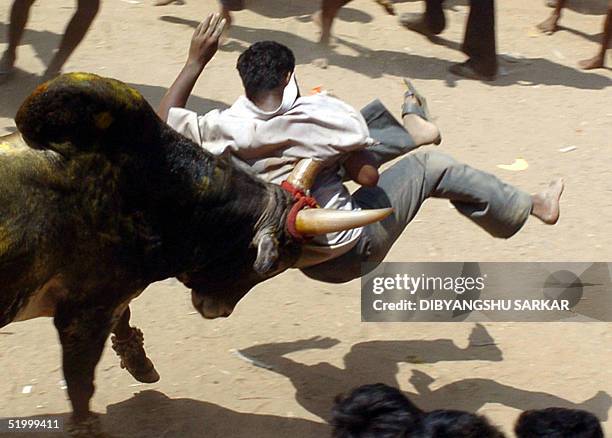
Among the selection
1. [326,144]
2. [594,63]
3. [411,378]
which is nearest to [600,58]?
[594,63]

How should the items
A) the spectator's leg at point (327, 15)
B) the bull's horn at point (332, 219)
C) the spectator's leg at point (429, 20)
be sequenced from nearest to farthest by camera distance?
the bull's horn at point (332, 219) < the spectator's leg at point (327, 15) < the spectator's leg at point (429, 20)

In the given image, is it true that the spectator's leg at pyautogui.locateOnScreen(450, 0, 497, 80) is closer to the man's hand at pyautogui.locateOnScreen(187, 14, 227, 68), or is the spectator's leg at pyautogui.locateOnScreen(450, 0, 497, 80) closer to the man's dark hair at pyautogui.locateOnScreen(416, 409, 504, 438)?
the man's hand at pyautogui.locateOnScreen(187, 14, 227, 68)

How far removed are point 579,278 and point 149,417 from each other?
7.90ft

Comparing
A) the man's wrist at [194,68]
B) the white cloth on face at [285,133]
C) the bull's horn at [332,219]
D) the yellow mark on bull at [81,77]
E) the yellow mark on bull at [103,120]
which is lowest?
the bull's horn at [332,219]

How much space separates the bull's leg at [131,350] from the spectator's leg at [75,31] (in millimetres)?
3359

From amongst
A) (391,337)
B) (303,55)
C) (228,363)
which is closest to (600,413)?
(391,337)

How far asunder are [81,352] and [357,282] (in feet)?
6.84

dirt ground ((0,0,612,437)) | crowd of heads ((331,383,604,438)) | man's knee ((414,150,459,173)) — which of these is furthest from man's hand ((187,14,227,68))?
crowd of heads ((331,383,604,438))

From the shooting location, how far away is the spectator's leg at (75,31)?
25.3 feet

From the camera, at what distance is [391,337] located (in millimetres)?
5633

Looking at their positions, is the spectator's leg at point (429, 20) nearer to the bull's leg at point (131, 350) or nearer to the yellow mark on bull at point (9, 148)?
the bull's leg at point (131, 350)

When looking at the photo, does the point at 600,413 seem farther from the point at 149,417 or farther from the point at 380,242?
the point at 149,417

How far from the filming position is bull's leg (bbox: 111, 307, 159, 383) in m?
4.81

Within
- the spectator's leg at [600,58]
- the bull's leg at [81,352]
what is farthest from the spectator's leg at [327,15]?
the bull's leg at [81,352]
